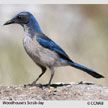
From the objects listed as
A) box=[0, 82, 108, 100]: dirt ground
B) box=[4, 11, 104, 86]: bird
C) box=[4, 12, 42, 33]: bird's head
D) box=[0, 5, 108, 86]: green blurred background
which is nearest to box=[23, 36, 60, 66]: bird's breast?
box=[4, 11, 104, 86]: bird

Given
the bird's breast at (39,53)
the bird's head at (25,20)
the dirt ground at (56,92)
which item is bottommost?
the dirt ground at (56,92)

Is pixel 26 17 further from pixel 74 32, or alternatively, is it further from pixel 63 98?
pixel 74 32

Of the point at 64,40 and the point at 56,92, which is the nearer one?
the point at 56,92

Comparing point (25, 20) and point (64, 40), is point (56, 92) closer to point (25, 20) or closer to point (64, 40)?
point (25, 20)

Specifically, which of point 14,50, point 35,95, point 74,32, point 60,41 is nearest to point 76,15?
point 74,32

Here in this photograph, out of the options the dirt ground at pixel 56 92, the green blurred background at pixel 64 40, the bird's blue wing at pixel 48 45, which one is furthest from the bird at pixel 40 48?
the green blurred background at pixel 64 40

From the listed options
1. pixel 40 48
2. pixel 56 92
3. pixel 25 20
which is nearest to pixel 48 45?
pixel 40 48

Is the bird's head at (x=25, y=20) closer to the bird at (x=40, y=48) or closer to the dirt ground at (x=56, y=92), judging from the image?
the bird at (x=40, y=48)
